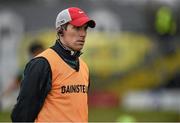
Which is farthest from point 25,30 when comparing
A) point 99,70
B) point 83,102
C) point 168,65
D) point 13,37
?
point 83,102

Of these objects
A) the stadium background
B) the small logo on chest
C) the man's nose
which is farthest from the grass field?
the man's nose

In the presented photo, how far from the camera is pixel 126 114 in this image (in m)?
18.4

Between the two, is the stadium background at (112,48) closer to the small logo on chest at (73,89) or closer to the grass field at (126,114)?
the grass field at (126,114)

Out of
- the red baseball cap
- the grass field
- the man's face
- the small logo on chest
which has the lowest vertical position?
the grass field

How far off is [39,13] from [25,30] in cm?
86

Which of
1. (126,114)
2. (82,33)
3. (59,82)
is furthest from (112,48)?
(59,82)

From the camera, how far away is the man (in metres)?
6.07

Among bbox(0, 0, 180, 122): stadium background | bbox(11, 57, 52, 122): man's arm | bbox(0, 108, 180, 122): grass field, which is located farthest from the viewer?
bbox(0, 0, 180, 122): stadium background

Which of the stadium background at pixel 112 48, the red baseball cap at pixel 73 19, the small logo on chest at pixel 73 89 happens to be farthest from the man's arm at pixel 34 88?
the stadium background at pixel 112 48

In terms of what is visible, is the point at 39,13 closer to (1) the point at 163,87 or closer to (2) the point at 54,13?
(2) the point at 54,13

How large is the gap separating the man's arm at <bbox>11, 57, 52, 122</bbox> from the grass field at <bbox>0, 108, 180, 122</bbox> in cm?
Answer: 1031

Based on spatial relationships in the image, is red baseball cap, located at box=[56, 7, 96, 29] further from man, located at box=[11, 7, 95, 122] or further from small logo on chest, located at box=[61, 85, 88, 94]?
small logo on chest, located at box=[61, 85, 88, 94]

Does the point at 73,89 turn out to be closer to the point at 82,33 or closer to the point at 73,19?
the point at 82,33

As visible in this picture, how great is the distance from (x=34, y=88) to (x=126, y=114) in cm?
1242
